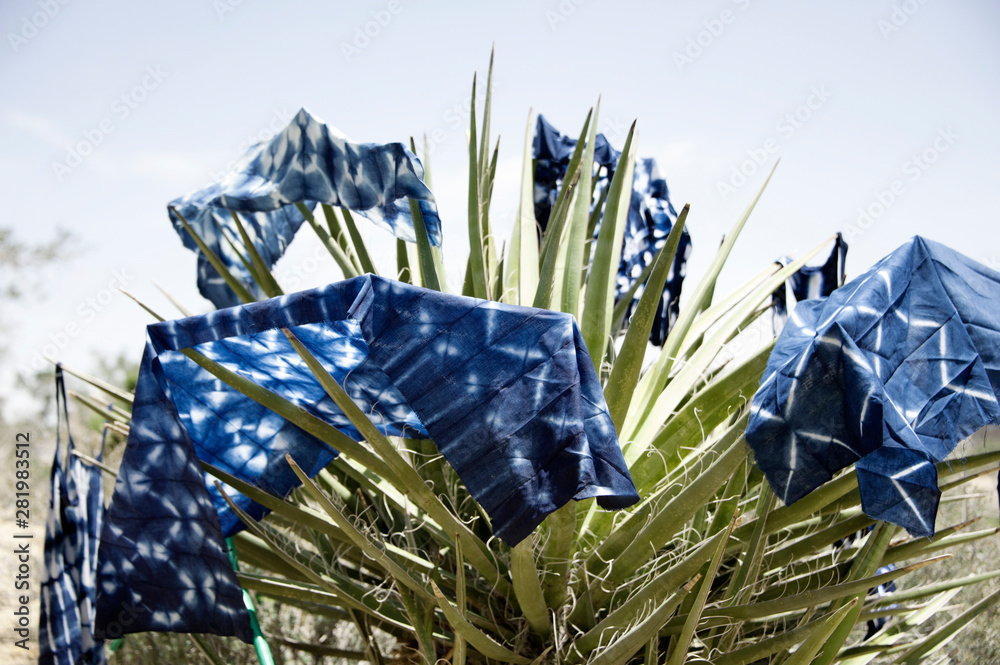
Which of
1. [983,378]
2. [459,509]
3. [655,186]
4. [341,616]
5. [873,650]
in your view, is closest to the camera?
[983,378]

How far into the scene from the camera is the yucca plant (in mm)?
1464

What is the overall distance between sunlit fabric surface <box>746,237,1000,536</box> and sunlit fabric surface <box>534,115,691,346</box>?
1736 mm

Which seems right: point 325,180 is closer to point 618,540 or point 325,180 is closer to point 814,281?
point 618,540

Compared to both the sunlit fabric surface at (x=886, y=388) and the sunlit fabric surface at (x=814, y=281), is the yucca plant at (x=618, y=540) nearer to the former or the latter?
the sunlit fabric surface at (x=886, y=388)

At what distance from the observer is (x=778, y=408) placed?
1.27 m

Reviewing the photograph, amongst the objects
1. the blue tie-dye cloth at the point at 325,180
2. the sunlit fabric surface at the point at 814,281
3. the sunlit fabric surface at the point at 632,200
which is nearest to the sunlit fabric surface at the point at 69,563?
the blue tie-dye cloth at the point at 325,180

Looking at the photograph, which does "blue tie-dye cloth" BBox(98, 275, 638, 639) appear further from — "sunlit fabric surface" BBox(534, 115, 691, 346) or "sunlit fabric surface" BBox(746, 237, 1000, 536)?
"sunlit fabric surface" BBox(534, 115, 691, 346)

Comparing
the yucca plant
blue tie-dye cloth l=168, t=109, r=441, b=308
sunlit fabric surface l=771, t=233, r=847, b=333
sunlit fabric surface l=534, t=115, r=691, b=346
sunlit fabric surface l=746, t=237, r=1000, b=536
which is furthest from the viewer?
sunlit fabric surface l=534, t=115, r=691, b=346

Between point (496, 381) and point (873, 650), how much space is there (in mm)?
1316

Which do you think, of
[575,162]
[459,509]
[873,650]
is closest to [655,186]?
[575,162]

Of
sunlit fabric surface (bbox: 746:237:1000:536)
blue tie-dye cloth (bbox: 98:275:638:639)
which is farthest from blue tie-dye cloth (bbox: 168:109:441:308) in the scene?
sunlit fabric surface (bbox: 746:237:1000:536)

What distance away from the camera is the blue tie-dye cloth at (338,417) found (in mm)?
1238

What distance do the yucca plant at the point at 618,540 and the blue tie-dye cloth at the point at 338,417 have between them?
0.14 metres

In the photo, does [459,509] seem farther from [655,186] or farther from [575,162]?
[655,186]
